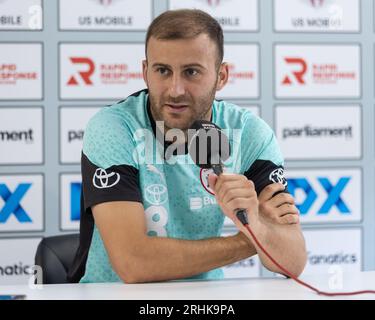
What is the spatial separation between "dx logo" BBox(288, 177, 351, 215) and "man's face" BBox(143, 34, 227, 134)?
1179 mm

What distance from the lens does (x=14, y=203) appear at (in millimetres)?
2463

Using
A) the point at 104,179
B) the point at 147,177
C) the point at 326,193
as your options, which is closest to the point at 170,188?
the point at 147,177

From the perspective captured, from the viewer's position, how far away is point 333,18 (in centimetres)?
267

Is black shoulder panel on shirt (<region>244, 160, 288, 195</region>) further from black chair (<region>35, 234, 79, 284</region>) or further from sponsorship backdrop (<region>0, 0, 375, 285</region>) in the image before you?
sponsorship backdrop (<region>0, 0, 375, 285</region>)

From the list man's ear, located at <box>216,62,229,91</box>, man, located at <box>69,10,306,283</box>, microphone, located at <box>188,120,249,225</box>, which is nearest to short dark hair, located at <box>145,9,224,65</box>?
man, located at <box>69,10,306,283</box>

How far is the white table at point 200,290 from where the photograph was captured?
1093 mm

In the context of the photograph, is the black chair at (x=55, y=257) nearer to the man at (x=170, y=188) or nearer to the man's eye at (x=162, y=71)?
the man at (x=170, y=188)

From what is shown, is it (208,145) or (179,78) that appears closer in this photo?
(208,145)

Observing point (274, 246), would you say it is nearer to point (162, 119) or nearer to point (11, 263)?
point (162, 119)

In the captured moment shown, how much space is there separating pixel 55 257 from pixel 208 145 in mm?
699

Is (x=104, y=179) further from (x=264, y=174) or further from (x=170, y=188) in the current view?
(x=264, y=174)

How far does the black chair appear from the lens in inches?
64.6

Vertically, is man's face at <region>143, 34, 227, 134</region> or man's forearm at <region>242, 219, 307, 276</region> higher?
man's face at <region>143, 34, 227, 134</region>
